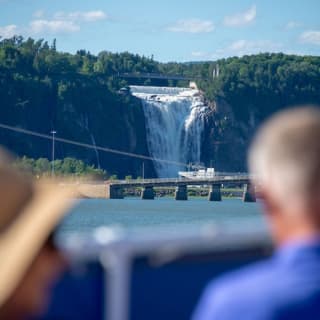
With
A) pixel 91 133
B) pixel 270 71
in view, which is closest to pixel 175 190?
pixel 91 133

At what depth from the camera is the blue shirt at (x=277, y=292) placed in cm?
249

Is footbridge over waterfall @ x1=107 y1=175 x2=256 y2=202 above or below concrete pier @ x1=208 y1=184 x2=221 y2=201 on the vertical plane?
above

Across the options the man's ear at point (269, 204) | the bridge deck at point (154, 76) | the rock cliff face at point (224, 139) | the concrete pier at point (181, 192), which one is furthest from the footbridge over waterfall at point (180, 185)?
the man's ear at point (269, 204)

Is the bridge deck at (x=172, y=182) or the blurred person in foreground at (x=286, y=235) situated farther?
the bridge deck at (x=172, y=182)

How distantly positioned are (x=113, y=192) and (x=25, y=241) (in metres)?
95.6

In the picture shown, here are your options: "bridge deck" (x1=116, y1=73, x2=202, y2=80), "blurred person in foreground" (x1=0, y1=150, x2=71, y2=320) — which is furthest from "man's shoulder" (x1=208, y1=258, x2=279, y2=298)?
"bridge deck" (x1=116, y1=73, x2=202, y2=80)

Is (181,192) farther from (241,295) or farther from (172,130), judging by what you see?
(241,295)

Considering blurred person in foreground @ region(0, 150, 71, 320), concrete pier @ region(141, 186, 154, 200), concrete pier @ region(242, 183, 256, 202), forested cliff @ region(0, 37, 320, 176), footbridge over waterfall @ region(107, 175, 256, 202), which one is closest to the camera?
blurred person in foreground @ region(0, 150, 71, 320)

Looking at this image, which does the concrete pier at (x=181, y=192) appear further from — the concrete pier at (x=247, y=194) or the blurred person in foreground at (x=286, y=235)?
the blurred person in foreground at (x=286, y=235)

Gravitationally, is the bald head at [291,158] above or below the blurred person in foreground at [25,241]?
above

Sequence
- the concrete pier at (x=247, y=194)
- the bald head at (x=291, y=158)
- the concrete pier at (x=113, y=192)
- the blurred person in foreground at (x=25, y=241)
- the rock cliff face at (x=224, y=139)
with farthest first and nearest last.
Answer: the rock cliff face at (x=224, y=139) < the concrete pier at (x=247, y=194) < the concrete pier at (x=113, y=192) < the bald head at (x=291, y=158) < the blurred person in foreground at (x=25, y=241)

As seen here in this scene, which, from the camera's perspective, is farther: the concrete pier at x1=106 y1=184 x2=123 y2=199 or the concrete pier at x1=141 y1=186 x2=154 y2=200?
the concrete pier at x1=141 y1=186 x2=154 y2=200

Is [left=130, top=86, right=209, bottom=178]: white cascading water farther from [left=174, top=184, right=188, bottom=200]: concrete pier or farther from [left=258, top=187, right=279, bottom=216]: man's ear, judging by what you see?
[left=258, top=187, right=279, bottom=216]: man's ear

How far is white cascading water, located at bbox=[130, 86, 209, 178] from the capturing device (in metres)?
124
